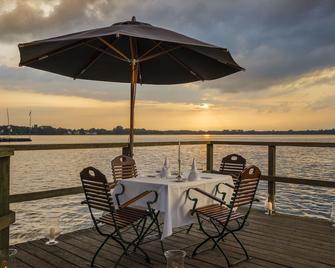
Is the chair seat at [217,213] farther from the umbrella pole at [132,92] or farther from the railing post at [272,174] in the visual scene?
the railing post at [272,174]

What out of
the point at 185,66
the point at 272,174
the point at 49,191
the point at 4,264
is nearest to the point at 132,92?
Answer: the point at 185,66

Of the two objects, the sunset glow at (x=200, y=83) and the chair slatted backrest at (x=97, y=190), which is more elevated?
the sunset glow at (x=200, y=83)

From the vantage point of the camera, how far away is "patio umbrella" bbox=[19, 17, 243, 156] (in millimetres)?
4316

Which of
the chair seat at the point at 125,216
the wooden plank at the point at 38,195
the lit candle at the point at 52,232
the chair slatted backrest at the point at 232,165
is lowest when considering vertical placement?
the lit candle at the point at 52,232

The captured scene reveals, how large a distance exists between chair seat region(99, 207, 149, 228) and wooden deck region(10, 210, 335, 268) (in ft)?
1.38

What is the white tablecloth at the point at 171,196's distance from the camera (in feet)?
11.5

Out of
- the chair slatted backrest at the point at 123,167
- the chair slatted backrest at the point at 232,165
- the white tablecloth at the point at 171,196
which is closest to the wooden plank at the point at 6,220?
the white tablecloth at the point at 171,196

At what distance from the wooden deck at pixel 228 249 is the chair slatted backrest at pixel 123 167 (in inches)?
31.4

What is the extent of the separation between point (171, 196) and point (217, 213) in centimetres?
52

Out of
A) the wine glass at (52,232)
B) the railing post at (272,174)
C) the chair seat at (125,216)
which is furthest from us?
the railing post at (272,174)

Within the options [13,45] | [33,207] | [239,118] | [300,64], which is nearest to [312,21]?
[300,64]

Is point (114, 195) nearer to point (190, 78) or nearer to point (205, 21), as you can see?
point (190, 78)

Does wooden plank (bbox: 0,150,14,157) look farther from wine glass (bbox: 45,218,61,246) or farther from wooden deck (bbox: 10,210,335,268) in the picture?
wine glass (bbox: 45,218,61,246)

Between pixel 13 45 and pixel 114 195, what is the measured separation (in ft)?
24.0
